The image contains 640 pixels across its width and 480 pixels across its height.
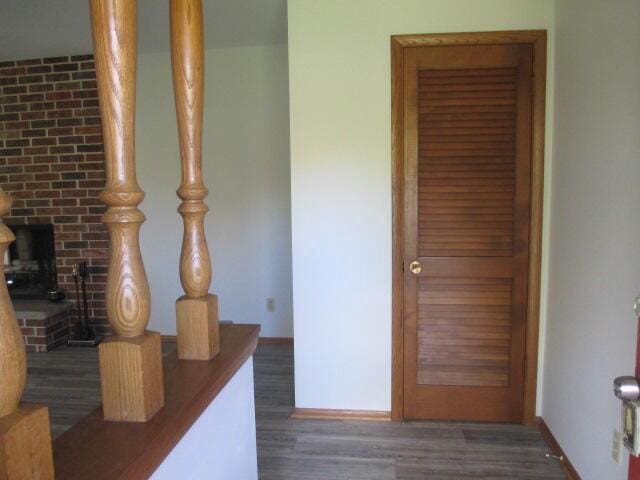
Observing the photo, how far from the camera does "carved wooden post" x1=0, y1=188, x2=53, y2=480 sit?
56cm

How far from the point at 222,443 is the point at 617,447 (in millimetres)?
1471

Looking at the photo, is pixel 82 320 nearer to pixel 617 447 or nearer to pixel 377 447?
pixel 377 447

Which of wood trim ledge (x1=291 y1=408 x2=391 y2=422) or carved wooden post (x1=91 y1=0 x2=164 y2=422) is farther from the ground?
carved wooden post (x1=91 y1=0 x2=164 y2=422)

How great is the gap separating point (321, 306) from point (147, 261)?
85.3 inches

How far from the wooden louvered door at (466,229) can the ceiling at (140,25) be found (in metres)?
1.25

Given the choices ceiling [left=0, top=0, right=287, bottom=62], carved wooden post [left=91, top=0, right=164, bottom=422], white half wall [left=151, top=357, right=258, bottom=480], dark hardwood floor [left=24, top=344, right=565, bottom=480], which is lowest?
dark hardwood floor [left=24, top=344, right=565, bottom=480]

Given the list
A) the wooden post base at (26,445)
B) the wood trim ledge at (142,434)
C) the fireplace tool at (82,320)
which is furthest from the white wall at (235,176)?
the wooden post base at (26,445)

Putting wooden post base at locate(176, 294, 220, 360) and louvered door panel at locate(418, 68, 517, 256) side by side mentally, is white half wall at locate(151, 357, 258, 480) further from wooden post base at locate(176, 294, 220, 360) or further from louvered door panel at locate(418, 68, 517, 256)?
louvered door panel at locate(418, 68, 517, 256)

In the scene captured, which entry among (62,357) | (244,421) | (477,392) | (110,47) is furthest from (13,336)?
(62,357)

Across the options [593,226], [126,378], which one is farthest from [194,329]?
[593,226]

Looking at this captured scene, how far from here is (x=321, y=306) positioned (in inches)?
102

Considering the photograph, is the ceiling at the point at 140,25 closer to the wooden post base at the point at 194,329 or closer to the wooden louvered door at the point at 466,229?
the wooden louvered door at the point at 466,229

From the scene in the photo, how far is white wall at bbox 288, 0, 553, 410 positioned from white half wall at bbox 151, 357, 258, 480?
1157 mm

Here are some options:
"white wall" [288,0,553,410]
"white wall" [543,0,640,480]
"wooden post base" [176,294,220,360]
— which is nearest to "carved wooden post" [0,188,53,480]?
"wooden post base" [176,294,220,360]
